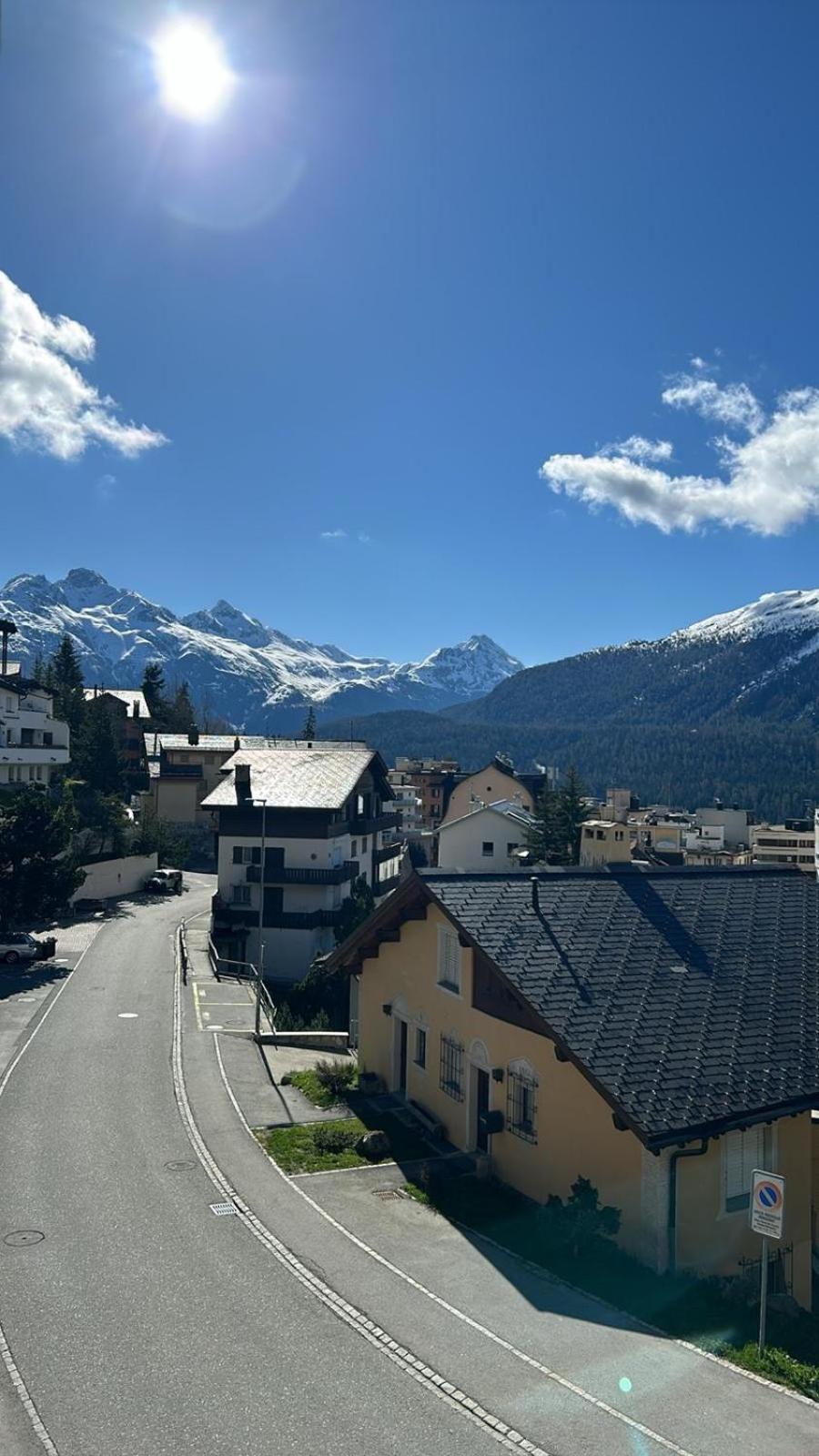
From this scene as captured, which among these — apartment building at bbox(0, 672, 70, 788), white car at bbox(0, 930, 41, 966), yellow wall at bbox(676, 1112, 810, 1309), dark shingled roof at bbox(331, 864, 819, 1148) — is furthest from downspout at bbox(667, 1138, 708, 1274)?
apartment building at bbox(0, 672, 70, 788)

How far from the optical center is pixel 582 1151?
57.3 feet

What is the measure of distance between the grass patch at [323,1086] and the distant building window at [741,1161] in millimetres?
11474

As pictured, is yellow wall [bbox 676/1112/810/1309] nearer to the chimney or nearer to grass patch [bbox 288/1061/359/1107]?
grass patch [bbox 288/1061/359/1107]

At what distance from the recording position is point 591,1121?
56.7ft

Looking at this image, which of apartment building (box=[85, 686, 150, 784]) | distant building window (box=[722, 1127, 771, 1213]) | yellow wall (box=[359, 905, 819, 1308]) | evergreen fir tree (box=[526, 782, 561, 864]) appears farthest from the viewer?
apartment building (box=[85, 686, 150, 784])

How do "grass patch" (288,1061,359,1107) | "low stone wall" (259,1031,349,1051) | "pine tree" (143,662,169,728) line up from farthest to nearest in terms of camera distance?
1. "pine tree" (143,662,169,728)
2. "low stone wall" (259,1031,349,1051)
3. "grass patch" (288,1061,359,1107)

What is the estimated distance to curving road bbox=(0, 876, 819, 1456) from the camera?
37.0ft

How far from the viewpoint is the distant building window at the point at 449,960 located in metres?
22.7

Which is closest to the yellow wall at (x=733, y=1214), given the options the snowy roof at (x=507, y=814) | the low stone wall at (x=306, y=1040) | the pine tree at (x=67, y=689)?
the low stone wall at (x=306, y=1040)

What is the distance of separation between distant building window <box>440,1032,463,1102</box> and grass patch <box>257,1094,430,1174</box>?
1.33 m

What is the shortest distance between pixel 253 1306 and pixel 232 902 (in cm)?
3961

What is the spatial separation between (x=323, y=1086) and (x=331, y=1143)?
5011mm

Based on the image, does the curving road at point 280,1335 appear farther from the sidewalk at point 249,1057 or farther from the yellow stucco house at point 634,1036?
the sidewalk at point 249,1057

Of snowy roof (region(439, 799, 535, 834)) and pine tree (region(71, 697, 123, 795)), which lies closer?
pine tree (region(71, 697, 123, 795))
